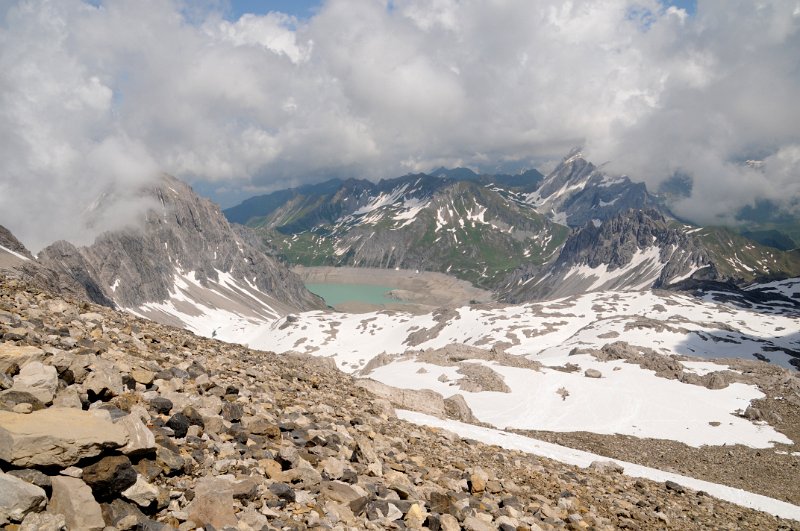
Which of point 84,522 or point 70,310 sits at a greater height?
point 70,310

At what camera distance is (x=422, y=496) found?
1020 cm

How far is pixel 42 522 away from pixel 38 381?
140 inches

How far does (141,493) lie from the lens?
643 cm

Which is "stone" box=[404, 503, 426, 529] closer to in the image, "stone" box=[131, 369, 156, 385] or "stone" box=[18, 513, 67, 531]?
"stone" box=[18, 513, 67, 531]

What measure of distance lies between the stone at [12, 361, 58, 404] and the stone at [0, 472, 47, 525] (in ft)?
8.31

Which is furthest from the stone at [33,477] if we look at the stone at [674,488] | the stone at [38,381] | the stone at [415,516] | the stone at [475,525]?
the stone at [674,488]

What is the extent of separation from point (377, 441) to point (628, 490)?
1032 cm

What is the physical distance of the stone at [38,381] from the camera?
7.51 metres

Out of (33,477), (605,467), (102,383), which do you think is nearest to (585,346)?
(605,467)

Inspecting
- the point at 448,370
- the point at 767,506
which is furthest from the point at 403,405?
the point at 448,370

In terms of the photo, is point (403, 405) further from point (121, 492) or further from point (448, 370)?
point (448, 370)

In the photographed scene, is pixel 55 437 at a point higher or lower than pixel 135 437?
higher

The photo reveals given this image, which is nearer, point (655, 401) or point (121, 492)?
point (121, 492)

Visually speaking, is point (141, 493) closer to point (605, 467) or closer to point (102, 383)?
point (102, 383)
